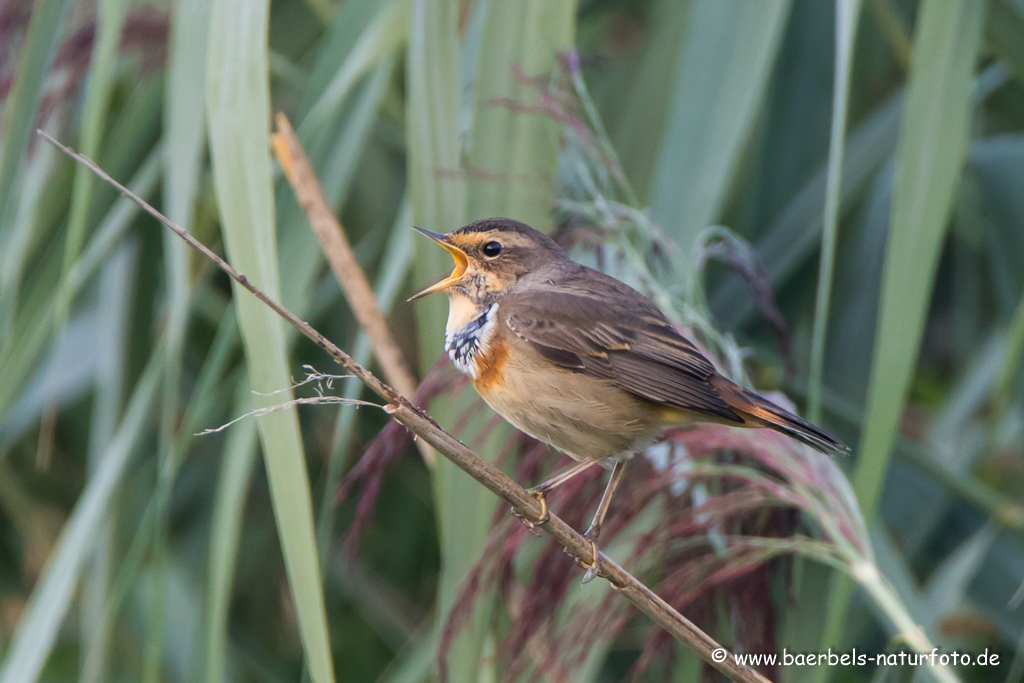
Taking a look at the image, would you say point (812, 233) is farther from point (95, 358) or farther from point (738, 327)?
point (95, 358)

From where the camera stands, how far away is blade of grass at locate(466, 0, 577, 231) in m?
1.88

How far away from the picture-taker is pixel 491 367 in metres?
1.73

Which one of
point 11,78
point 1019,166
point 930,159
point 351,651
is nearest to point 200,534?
point 351,651

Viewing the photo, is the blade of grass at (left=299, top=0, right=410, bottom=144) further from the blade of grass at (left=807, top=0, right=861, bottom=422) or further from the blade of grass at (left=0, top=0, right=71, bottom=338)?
the blade of grass at (left=807, top=0, right=861, bottom=422)

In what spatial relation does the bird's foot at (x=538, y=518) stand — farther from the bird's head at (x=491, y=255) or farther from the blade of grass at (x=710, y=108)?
the blade of grass at (x=710, y=108)

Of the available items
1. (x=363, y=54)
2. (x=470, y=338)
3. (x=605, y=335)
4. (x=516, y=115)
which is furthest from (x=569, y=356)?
(x=363, y=54)

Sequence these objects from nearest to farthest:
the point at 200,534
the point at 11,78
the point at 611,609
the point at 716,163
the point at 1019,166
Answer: the point at 611,609
the point at 716,163
the point at 11,78
the point at 1019,166
the point at 200,534

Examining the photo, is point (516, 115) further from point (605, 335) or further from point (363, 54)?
point (605, 335)

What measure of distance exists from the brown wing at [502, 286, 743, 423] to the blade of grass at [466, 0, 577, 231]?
21cm

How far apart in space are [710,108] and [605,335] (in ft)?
2.11

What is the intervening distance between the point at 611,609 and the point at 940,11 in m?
1.33

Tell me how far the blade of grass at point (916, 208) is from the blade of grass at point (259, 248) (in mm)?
961

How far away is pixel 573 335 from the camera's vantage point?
180 centimetres

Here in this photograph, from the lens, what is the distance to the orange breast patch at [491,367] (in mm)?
1710
